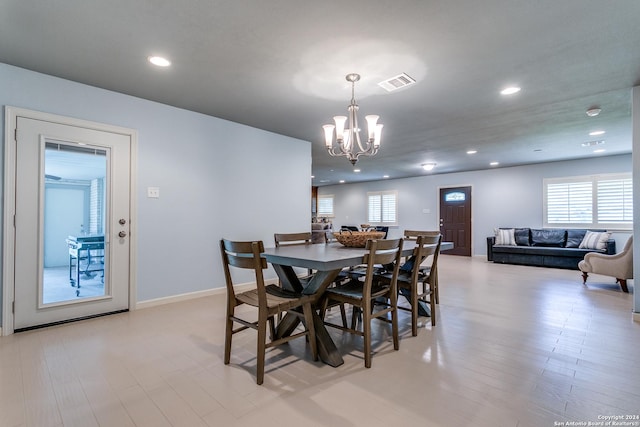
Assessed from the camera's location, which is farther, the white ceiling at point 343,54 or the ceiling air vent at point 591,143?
the ceiling air vent at point 591,143

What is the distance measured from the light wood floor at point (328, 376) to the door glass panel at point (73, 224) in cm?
40

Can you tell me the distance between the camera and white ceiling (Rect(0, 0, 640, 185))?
80.0 inches

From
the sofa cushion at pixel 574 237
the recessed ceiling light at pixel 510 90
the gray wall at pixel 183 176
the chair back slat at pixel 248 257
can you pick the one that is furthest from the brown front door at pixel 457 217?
the chair back slat at pixel 248 257

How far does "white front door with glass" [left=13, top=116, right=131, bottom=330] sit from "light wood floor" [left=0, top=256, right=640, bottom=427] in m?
0.30

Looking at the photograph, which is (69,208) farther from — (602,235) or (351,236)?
(602,235)

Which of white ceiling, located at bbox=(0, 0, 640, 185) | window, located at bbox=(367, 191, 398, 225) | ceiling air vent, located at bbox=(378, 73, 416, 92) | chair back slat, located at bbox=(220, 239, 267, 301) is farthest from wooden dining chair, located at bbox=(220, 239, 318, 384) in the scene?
window, located at bbox=(367, 191, 398, 225)

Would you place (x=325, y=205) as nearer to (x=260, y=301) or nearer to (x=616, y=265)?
(x=616, y=265)

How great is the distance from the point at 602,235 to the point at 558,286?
2492mm

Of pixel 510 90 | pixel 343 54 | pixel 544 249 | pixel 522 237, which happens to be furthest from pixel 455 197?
pixel 343 54

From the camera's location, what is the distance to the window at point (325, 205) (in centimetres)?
1240

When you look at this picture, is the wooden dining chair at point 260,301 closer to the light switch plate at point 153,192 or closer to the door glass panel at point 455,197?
the light switch plate at point 153,192

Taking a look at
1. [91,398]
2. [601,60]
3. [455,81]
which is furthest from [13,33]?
[601,60]

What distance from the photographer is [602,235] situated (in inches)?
244

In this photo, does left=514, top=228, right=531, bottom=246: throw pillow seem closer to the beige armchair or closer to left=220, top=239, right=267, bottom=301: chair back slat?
the beige armchair
